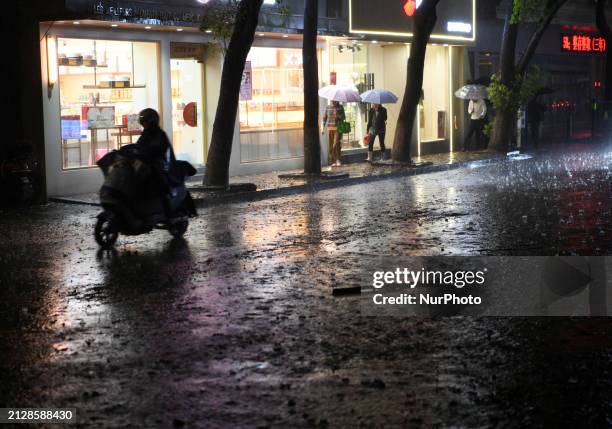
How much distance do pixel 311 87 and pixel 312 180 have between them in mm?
2147

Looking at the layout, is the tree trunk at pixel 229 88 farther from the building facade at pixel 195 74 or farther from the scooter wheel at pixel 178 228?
the scooter wheel at pixel 178 228

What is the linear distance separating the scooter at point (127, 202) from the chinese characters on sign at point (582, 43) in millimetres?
34625

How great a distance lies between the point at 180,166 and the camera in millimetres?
15000

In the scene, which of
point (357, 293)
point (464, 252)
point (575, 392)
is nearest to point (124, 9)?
point (464, 252)

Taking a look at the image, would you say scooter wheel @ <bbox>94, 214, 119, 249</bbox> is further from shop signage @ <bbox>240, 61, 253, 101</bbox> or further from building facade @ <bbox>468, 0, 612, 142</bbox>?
building facade @ <bbox>468, 0, 612, 142</bbox>

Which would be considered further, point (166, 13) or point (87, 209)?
point (166, 13)

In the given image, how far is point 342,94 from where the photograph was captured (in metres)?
28.6

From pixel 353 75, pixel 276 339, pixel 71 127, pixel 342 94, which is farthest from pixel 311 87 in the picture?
pixel 276 339

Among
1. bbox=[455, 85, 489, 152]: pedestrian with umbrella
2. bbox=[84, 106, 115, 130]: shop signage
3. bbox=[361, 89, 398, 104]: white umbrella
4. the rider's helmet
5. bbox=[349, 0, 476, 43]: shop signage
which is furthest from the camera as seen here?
bbox=[455, 85, 489, 152]: pedestrian with umbrella

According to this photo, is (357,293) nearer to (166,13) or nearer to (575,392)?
(575,392)

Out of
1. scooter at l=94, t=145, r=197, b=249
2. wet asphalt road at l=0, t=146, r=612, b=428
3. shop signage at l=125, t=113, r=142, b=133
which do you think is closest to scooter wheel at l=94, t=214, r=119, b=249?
scooter at l=94, t=145, r=197, b=249

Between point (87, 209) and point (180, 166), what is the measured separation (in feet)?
16.7

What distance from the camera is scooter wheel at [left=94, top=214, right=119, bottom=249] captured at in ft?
45.8

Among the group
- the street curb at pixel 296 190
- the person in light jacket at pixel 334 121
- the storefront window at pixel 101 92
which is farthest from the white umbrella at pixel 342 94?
the storefront window at pixel 101 92
